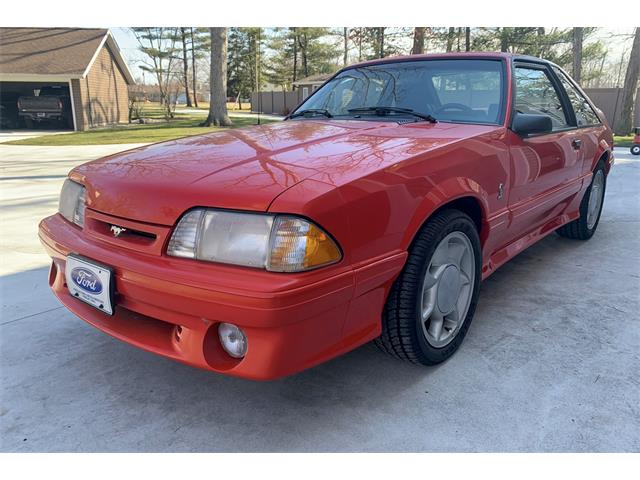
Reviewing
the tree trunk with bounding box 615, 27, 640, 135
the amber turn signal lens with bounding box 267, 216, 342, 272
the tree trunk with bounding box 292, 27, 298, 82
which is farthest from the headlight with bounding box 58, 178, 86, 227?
the tree trunk with bounding box 292, 27, 298, 82

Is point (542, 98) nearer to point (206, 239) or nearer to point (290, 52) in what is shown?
point (206, 239)

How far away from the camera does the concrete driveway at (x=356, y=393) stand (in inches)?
71.1

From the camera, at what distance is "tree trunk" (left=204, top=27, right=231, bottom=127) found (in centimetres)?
2042

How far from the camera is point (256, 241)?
161cm

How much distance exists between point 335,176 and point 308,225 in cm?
24

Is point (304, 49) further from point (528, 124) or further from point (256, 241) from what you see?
point (256, 241)

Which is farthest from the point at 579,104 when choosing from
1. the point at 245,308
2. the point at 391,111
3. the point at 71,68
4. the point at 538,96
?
the point at 71,68

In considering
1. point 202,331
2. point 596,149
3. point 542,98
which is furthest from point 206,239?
point 596,149

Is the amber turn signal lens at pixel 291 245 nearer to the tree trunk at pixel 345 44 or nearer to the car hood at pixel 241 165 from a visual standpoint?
the car hood at pixel 241 165

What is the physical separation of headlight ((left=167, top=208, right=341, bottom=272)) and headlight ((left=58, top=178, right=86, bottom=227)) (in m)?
0.75

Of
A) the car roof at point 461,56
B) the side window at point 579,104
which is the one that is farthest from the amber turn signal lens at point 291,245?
the side window at point 579,104

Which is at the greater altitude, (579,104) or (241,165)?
(579,104)

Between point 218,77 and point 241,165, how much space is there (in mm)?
20546

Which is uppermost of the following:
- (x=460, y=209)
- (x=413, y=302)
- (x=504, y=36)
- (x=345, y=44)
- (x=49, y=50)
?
(x=345, y=44)
